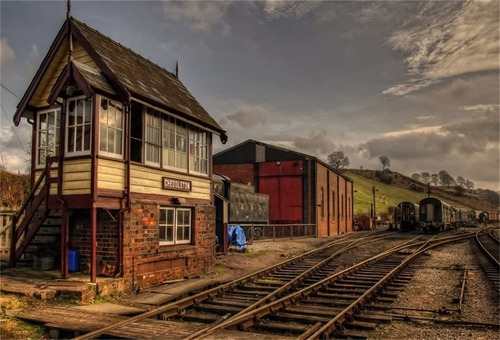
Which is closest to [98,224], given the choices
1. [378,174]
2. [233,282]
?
[233,282]

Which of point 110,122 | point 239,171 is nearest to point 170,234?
point 110,122

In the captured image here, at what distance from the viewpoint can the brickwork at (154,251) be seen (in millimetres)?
10820

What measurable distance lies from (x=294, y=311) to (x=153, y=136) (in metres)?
6.40

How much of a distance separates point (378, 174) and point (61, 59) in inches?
5311

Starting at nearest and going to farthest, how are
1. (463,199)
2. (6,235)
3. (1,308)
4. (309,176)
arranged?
1. (1,308)
2. (6,235)
3. (309,176)
4. (463,199)

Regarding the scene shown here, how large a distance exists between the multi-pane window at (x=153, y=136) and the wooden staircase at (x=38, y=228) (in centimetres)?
245

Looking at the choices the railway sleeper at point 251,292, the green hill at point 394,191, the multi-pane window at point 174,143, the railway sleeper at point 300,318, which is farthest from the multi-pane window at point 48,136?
the green hill at point 394,191

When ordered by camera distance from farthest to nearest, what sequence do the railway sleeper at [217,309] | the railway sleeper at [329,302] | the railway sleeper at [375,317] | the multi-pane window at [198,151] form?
1. the multi-pane window at [198,151]
2. the railway sleeper at [329,302]
3. the railway sleeper at [217,309]
4. the railway sleeper at [375,317]

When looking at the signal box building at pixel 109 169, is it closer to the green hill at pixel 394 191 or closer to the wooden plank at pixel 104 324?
the wooden plank at pixel 104 324

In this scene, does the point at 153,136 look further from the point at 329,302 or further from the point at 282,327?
the point at 282,327

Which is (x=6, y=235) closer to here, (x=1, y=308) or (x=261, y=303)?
(x=1, y=308)

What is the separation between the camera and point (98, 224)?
1098cm

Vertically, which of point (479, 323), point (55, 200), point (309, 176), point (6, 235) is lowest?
point (479, 323)

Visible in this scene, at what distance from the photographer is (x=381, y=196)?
4250 inches
